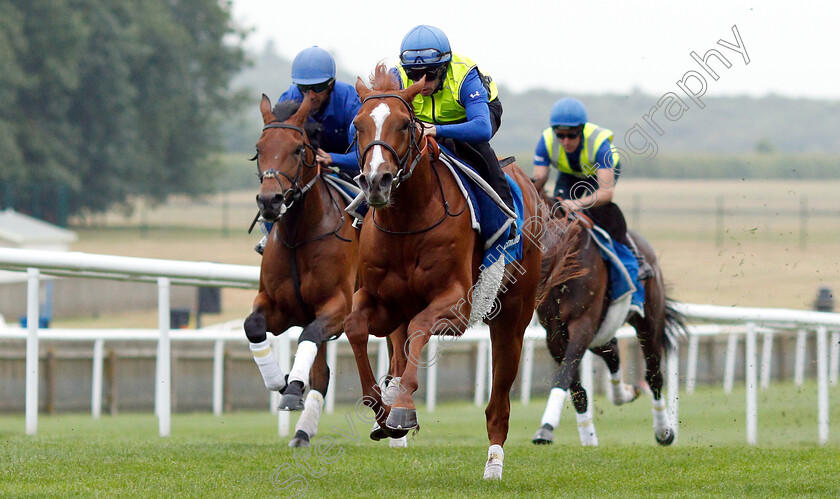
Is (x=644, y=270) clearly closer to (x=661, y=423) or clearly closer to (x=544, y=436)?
(x=661, y=423)

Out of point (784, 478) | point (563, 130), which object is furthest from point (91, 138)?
point (784, 478)

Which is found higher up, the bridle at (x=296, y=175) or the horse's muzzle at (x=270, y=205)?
the bridle at (x=296, y=175)

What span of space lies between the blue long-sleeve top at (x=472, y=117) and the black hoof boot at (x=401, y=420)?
4.50 ft

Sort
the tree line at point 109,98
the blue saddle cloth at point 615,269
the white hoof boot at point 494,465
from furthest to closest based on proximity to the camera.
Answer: the tree line at point 109,98 < the blue saddle cloth at point 615,269 < the white hoof boot at point 494,465

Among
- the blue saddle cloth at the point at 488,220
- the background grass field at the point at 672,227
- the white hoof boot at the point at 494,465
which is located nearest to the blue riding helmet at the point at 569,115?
the blue saddle cloth at the point at 488,220

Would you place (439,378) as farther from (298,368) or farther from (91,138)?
(91,138)

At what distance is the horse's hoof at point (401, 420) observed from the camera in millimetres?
4504

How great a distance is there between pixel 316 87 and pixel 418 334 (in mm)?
2228

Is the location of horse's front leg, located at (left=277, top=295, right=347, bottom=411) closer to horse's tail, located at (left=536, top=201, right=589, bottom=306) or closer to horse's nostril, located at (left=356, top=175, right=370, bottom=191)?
horse's tail, located at (left=536, top=201, right=589, bottom=306)

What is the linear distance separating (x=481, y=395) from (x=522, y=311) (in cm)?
650

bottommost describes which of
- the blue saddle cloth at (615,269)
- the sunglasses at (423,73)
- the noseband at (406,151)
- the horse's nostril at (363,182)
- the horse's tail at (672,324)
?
the horse's tail at (672,324)

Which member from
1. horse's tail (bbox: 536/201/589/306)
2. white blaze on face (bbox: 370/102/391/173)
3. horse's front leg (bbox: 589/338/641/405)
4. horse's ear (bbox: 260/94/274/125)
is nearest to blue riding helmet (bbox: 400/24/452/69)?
white blaze on face (bbox: 370/102/391/173)

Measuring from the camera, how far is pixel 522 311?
5656mm

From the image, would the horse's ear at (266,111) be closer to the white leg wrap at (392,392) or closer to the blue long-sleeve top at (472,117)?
the blue long-sleeve top at (472,117)
